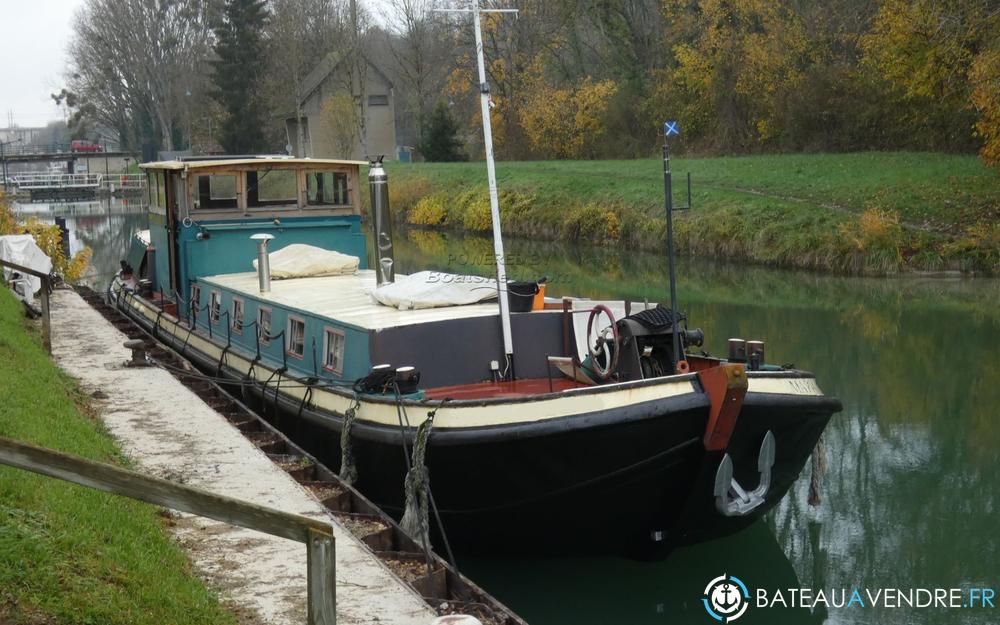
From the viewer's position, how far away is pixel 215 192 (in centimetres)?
1516

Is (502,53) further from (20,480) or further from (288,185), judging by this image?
(20,480)

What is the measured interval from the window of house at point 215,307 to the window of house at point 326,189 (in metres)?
1.92

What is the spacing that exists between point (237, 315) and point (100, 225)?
39260mm

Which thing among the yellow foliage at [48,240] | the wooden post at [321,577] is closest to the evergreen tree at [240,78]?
the yellow foliage at [48,240]

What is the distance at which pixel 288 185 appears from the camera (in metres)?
15.2

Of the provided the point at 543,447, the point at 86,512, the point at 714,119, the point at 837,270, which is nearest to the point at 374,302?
the point at 543,447

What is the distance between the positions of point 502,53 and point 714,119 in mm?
13086

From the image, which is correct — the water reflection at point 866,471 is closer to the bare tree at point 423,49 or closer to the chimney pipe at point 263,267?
the chimney pipe at point 263,267

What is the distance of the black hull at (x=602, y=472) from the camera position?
27.0 ft

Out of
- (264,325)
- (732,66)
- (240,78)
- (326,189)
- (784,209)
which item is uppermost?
(240,78)

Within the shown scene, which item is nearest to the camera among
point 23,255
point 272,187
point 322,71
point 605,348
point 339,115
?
point 605,348

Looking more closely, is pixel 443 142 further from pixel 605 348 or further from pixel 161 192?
pixel 605 348

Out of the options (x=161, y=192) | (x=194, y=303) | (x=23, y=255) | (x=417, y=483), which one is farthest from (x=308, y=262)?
(x=23, y=255)

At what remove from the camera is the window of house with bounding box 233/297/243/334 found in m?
13.2
